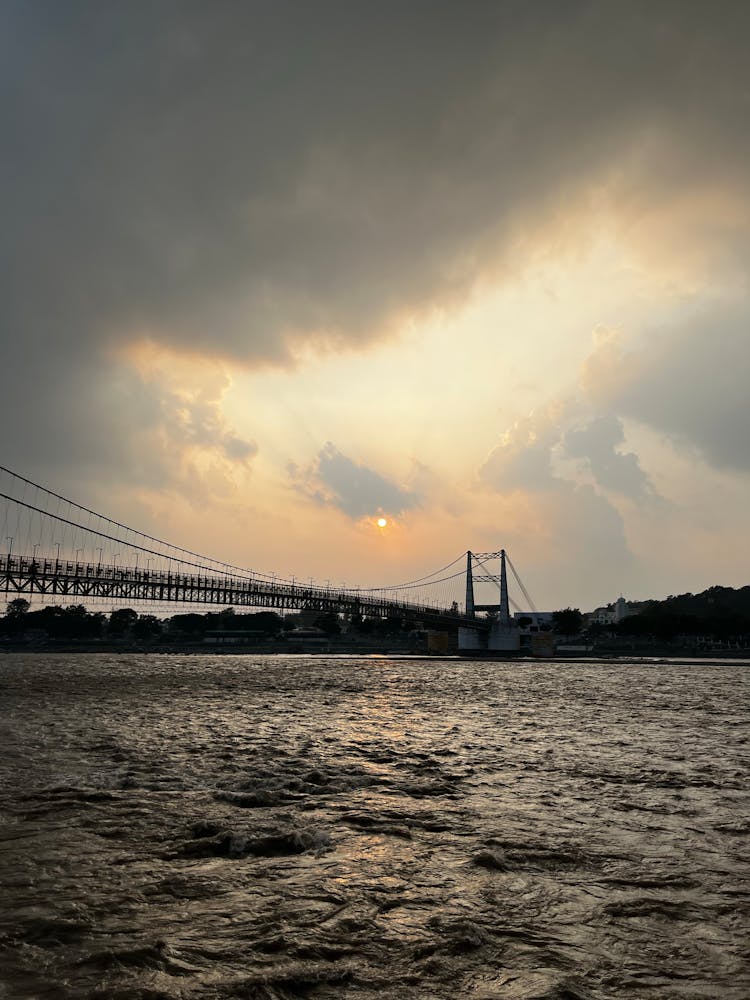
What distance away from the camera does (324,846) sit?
302 inches

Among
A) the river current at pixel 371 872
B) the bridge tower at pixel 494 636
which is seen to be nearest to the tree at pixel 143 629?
the bridge tower at pixel 494 636

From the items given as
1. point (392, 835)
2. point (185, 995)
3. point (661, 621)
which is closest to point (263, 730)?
point (392, 835)

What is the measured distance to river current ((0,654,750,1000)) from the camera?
4.48m

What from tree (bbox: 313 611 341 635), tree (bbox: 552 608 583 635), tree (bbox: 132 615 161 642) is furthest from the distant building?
tree (bbox: 132 615 161 642)

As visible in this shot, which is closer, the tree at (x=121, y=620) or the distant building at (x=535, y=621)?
the distant building at (x=535, y=621)

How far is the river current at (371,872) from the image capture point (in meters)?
4.48

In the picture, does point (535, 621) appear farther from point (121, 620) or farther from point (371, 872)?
point (371, 872)

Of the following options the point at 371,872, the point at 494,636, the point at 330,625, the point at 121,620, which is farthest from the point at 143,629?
the point at 371,872

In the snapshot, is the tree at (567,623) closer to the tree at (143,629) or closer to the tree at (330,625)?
the tree at (330,625)

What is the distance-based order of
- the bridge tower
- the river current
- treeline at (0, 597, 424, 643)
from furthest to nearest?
treeline at (0, 597, 424, 643) → the bridge tower → the river current

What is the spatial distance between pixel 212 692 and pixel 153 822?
29377 millimetres

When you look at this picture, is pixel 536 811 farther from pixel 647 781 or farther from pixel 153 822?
A: pixel 153 822

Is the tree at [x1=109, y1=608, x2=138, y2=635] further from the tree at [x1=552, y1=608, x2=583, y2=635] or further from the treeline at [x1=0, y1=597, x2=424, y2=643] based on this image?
the tree at [x1=552, y1=608, x2=583, y2=635]

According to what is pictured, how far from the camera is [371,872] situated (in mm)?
6688
